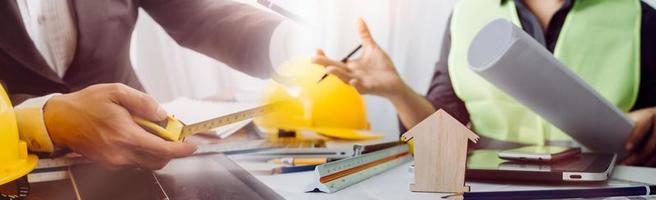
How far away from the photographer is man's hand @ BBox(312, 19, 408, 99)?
2.40 ft

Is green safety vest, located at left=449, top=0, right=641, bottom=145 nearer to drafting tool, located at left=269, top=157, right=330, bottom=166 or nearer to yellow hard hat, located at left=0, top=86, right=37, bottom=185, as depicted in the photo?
drafting tool, located at left=269, top=157, right=330, bottom=166

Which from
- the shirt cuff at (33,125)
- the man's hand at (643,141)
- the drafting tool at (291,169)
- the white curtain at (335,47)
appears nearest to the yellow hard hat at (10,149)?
the shirt cuff at (33,125)

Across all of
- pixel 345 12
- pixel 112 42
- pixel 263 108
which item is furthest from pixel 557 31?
pixel 112 42

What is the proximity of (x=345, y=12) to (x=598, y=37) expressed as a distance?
0.34m

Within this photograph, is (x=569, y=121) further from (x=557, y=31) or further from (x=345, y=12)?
(x=345, y=12)

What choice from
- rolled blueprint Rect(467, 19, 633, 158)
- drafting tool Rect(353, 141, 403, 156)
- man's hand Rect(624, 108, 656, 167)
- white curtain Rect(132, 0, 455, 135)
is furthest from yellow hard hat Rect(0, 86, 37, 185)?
man's hand Rect(624, 108, 656, 167)

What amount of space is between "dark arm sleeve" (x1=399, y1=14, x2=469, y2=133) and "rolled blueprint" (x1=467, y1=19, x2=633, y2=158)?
72 mm

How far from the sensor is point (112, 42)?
0.64 meters

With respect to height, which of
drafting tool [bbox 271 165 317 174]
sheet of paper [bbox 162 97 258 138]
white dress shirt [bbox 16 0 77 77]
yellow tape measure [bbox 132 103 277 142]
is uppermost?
white dress shirt [bbox 16 0 77 77]

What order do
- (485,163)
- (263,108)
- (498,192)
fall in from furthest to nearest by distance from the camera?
(263,108) → (485,163) → (498,192)

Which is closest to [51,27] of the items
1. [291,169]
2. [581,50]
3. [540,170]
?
[291,169]

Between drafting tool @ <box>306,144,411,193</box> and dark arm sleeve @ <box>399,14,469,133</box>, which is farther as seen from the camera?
dark arm sleeve @ <box>399,14,469,133</box>

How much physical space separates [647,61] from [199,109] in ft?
1.95

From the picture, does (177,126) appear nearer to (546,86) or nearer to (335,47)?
(335,47)
